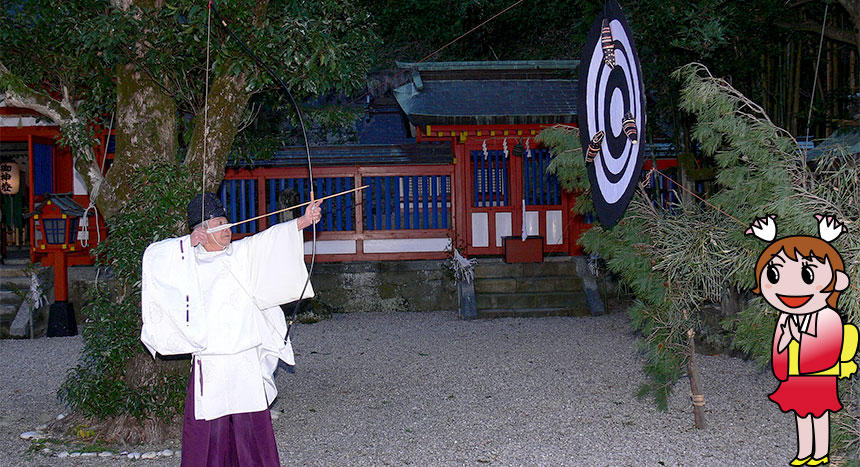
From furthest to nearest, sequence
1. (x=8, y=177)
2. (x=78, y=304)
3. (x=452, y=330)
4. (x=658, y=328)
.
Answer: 1. (x=8, y=177)
2. (x=78, y=304)
3. (x=452, y=330)
4. (x=658, y=328)

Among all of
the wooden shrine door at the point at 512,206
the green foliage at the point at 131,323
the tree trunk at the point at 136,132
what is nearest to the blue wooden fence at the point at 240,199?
the wooden shrine door at the point at 512,206

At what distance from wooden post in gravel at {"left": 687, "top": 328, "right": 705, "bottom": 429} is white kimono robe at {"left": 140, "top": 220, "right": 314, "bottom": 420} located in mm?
2654

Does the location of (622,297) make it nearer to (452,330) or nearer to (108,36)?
(452,330)

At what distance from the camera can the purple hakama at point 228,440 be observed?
3.61m

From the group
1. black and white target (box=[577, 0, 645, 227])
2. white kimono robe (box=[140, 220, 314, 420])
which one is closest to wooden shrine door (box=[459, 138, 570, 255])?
black and white target (box=[577, 0, 645, 227])

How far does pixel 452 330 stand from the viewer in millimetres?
9273

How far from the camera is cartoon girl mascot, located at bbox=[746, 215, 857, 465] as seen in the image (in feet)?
11.7

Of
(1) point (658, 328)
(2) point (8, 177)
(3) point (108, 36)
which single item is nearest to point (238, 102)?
(3) point (108, 36)

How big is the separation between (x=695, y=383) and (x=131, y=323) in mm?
3909

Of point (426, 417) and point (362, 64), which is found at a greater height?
point (362, 64)

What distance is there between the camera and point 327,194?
11109 millimetres

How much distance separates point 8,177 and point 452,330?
8453 millimetres

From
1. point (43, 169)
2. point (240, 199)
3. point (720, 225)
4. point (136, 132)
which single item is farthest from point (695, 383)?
point (43, 169)

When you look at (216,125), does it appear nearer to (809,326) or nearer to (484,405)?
(484,405)
